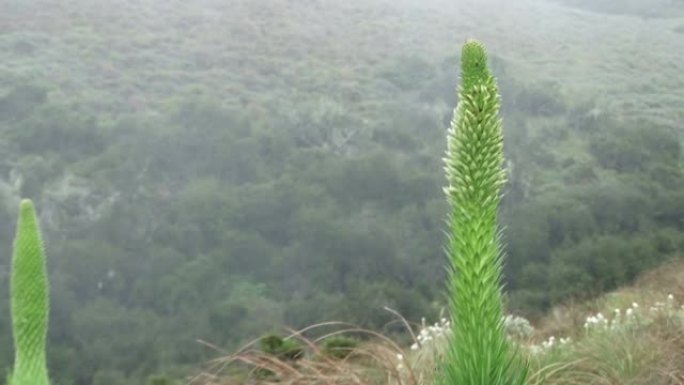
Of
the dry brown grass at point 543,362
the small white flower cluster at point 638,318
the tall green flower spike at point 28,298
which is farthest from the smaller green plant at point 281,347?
the tall green flower spike at point 28,298

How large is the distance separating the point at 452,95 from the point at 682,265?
8.63 m

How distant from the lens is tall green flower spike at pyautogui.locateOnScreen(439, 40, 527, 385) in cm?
251

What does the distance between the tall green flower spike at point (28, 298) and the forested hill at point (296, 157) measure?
10378 millimetres

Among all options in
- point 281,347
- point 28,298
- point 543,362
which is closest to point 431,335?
point 281,347

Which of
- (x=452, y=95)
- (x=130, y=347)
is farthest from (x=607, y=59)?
(x=130, y=347)

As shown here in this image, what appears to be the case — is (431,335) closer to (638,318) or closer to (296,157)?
(638,318)

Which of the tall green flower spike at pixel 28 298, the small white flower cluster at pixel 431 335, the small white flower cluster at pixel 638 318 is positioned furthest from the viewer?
the small white flower cluster at pixel 638 318

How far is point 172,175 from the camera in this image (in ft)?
61.8

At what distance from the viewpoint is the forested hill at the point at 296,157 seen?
1527cm

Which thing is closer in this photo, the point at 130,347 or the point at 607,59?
the point at 130,347

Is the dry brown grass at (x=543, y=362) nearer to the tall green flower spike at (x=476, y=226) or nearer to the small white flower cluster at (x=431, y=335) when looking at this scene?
the small white flower cluster at (x=431, y=335)

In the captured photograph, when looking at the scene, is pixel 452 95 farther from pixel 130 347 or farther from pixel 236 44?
pixel 130 347

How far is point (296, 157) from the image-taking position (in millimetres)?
19875

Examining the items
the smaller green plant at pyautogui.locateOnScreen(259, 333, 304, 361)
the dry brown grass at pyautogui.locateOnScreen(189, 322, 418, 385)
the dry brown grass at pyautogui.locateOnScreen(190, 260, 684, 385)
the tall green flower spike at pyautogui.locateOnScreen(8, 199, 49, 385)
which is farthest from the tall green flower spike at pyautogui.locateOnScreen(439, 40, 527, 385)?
the smaller green plant at pyautogui.locateOnScreen(259, 333, 304, 361)
